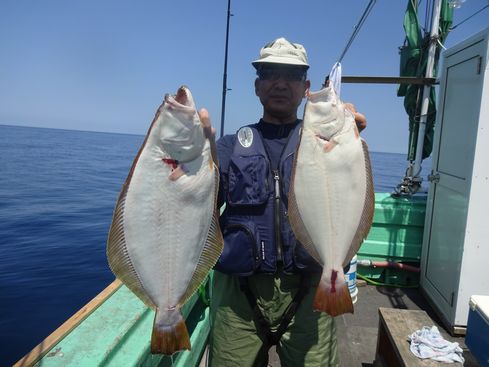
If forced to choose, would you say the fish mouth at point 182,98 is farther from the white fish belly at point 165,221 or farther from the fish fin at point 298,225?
the fish fin at point 298,225

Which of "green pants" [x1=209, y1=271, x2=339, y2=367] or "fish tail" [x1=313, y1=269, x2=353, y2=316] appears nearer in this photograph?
"fish tail" [x1=313, y1=269, x2=353, y2=316]

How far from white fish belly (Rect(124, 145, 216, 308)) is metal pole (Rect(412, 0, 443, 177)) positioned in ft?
14.7

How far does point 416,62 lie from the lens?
5473 millimetres

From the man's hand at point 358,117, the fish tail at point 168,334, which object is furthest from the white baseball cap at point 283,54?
the fish tail at point 168,334

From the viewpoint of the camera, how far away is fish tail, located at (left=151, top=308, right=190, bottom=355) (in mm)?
1657

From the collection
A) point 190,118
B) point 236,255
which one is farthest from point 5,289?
point 190,118

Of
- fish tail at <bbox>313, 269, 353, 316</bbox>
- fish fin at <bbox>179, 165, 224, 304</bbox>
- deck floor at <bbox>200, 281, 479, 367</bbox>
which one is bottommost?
deck floor at <bbox>200, 281, 479, 367</bbox>

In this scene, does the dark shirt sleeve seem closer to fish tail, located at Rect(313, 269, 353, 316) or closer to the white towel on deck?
fish tail, located at Rect(313, 269, 353, 316)

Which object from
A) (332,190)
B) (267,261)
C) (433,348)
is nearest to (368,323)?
(433,348)

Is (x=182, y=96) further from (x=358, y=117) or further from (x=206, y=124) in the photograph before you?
(x=358, y=117)

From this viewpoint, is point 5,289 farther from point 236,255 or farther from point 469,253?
point 469,253

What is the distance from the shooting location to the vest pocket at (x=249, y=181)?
2.23 m

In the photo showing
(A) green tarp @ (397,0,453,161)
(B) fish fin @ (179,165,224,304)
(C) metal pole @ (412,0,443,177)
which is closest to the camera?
(B) fish fin @ (179,165,224,304)

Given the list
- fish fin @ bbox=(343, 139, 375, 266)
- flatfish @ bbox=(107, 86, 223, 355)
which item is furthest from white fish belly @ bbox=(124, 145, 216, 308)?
fish fin @ bbox=(343, 139, 375, 266)
